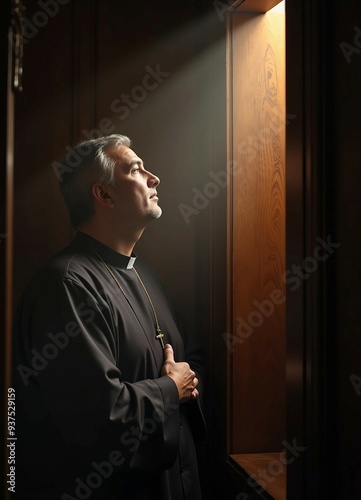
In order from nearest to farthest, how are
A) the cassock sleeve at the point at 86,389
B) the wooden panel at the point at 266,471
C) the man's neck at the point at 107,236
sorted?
the cassock sleeve at the point at 86,389 → the wooden panel at the point at 266,471 → the man's neck at the point at 107,236

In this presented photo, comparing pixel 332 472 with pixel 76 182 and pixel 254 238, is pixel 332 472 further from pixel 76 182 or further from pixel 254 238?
pixel 76 182

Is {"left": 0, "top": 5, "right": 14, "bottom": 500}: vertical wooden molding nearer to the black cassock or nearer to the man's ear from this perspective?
the black cassock

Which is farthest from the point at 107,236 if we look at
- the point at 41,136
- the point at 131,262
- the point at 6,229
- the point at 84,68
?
the point at 6,229

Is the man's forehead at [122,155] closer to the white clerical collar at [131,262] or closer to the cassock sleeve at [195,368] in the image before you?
the white clerical collar at [131,262]

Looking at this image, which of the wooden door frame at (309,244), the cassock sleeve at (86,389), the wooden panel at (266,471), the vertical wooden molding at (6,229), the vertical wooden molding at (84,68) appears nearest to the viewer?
the vertical wooden molding at (6,229)

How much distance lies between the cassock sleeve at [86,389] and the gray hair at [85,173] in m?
0.41

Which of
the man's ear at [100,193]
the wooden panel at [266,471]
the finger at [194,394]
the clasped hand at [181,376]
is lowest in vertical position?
the wooden panel at [266,471]

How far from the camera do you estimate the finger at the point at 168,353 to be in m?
2.32

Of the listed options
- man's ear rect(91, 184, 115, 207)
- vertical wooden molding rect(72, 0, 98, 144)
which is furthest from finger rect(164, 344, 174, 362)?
vertical wooden molding rect(72, 0, 98, 144)

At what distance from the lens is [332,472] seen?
61.1 inches

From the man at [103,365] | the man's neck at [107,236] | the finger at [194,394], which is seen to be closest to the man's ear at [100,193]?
the man at [103,365]

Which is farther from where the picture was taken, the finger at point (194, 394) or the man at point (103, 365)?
the finger at point (194, 394)

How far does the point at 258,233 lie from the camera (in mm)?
2627

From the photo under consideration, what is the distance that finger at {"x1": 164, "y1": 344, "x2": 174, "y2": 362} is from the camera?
2.32 meters
